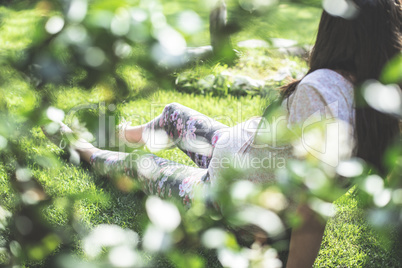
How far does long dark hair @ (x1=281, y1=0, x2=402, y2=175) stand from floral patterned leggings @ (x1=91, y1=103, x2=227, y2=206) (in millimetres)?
800

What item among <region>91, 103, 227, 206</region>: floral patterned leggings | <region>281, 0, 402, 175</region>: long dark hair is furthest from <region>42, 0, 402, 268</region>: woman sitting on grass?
<region>91, 103, 227, 206</region>: floral patterned leggings

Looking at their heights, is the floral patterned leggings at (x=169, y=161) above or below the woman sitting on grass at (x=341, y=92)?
below

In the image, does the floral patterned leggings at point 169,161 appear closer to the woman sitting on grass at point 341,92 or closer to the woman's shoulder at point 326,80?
the woman sitting on grass at point 341,92

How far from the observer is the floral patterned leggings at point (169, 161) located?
2.15 metres

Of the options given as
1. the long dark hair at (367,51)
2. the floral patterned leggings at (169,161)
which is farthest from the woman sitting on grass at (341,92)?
the floral patterned leggings at (169,161)

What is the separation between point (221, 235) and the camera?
2.29 ft

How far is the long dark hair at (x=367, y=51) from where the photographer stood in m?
1.50

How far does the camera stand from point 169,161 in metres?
2.36

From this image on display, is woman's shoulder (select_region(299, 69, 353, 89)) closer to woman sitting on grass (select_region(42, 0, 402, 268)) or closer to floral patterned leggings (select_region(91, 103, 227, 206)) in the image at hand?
woman sitting on grass (select_region(42, 0, 402, 268))

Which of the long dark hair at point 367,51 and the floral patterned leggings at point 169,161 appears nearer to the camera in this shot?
the long dark hair at point 367,51

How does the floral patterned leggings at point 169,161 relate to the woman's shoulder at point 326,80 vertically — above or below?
below

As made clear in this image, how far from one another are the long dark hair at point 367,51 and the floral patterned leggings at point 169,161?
2.63 ft

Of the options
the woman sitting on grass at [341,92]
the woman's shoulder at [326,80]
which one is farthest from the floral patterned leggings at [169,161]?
the woman's shoulder at [326,80]

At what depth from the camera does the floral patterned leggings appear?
2150 millimetres
